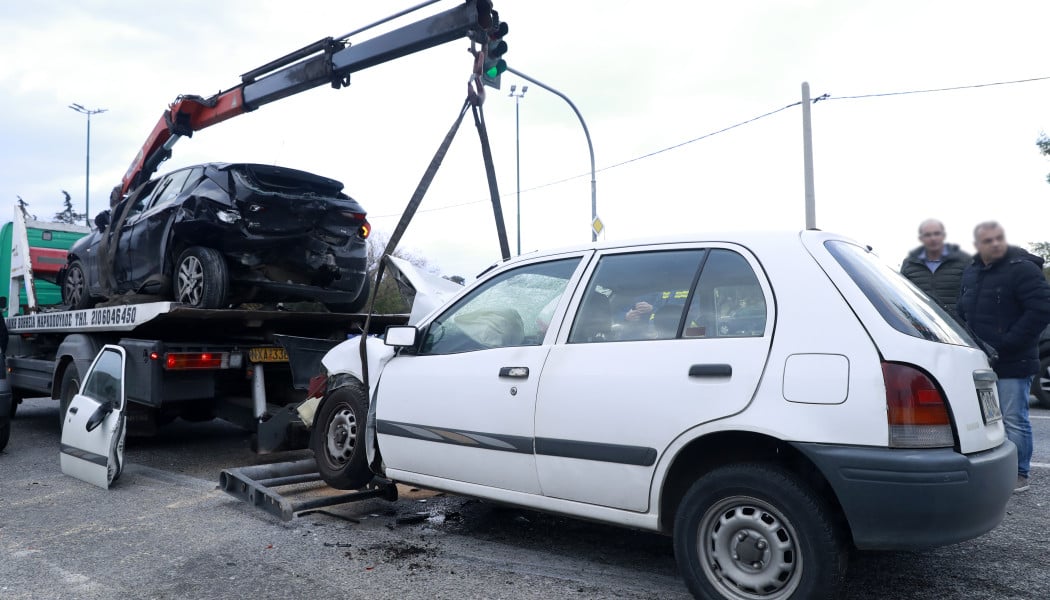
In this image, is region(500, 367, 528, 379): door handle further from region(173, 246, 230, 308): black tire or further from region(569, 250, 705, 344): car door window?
region(173, 246, 230, 308): black tire

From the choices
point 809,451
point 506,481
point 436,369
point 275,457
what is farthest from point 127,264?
point 809,451

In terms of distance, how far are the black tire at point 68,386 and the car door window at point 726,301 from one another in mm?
6537

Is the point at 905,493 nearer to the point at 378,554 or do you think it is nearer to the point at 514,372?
the point at 514,372

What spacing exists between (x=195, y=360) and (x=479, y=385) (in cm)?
362

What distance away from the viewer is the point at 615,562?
3.96 m

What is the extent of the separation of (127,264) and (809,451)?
7183 mm

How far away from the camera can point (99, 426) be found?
5.95 meters

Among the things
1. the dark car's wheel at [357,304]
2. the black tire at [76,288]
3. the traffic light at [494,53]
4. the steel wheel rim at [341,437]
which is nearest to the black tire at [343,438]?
the steel wheel rim at [341,437]

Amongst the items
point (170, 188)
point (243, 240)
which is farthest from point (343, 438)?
point (170, 188)

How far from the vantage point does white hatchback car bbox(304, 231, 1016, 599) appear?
2.83 metres

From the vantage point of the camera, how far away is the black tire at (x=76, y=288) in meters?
8.91

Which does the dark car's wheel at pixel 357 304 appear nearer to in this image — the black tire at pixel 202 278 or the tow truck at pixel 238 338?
the tow truck at pixel 238 338

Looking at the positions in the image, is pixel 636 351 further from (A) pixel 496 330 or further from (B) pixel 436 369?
(B) pixel 436 369

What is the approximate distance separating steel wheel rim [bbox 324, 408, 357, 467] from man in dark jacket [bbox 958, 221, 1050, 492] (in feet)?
13.1
